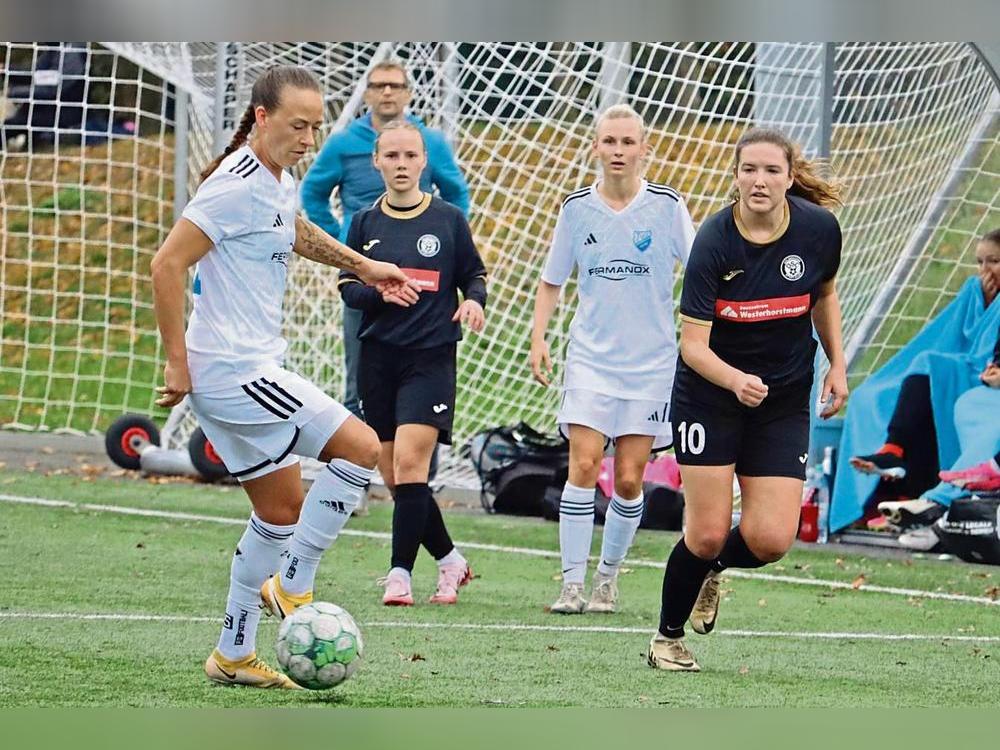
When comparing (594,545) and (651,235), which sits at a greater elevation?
(651,235)

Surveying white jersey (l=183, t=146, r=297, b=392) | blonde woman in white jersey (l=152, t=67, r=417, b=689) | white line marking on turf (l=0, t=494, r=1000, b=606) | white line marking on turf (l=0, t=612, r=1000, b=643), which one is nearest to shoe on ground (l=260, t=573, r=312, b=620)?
blonde woman in white jersey (l=152, t=67, r=417, b=689)

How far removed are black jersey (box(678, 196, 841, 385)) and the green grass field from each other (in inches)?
43.0

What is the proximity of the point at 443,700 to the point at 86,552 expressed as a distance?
3.86 meters

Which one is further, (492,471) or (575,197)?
(492,471)

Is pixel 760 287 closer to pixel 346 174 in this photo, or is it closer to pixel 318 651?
pixel 318 651

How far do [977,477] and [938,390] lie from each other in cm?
94

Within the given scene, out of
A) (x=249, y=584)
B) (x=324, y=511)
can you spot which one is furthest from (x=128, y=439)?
(x=249, y=584)

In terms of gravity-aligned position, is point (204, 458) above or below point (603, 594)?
below

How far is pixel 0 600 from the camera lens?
267 inches

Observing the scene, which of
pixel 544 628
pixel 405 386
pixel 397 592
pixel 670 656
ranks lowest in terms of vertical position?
pixel 397 592

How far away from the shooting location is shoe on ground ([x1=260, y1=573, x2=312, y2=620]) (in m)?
5.70

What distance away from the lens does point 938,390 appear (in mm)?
9695
